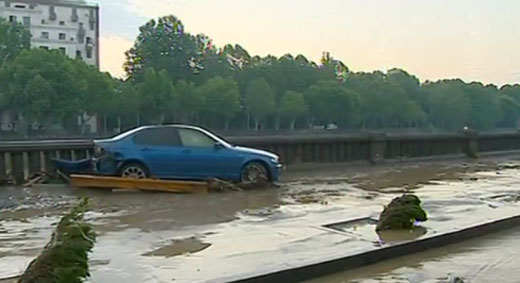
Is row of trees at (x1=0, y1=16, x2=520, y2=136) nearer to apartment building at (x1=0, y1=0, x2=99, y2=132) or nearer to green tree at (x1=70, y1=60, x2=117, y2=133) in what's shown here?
green tree at (x1=70, y1=60, x2=117, y2=133)

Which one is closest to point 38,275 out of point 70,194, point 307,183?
point 70,194

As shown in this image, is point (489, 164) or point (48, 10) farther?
point (48, 10)

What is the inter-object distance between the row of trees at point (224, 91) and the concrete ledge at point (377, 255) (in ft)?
228

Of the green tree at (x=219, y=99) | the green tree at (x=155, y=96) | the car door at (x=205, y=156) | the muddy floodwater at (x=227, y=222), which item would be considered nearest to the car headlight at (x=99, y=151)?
the muddy floodwater at (x=227, y=222)

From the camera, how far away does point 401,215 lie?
383 inches

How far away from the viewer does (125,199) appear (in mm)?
13195

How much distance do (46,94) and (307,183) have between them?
6256cm

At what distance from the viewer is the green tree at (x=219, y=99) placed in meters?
86.9

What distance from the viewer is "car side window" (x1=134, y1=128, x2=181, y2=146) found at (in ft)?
49.2

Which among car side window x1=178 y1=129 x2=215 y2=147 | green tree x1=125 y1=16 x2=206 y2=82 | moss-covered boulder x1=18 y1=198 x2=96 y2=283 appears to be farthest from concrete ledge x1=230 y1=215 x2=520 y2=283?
green tree x1=125 y1=16 x2=206 y2=82

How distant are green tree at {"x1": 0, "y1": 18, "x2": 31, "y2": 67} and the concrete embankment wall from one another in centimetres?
7399

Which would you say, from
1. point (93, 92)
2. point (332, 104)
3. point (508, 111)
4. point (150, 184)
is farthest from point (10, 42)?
point (150, 184)

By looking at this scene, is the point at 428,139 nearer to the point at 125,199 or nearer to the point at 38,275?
the point at 125,199

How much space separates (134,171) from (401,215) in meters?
6.91
